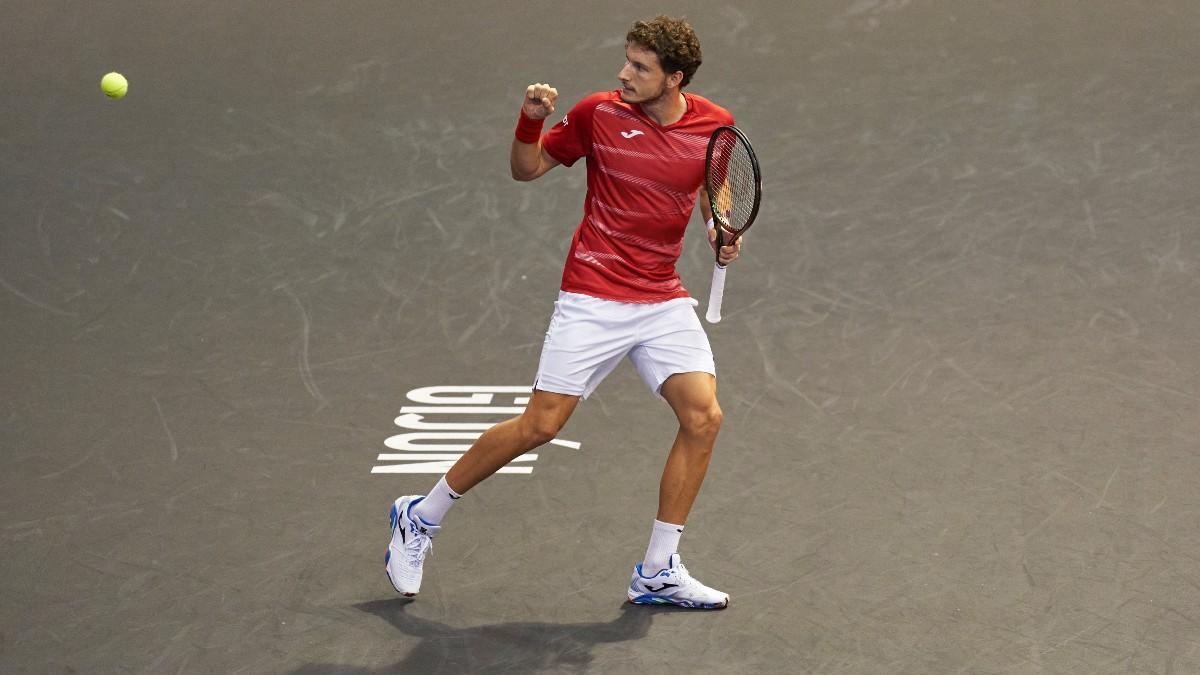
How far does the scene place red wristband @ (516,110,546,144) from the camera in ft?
15.4

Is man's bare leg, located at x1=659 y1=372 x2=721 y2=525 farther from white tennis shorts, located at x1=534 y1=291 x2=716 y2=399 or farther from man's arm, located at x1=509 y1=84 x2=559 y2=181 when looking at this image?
man's arm, located at x1=509 y1=84 x2=559 y2=181

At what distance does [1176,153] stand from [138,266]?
5.26 metres

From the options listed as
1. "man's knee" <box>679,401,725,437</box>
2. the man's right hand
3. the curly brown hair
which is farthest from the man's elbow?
"man's knee" <box>679,401,725,437</box>

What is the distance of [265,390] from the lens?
623cm

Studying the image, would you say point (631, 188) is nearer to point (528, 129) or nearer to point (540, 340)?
point (528, 129)

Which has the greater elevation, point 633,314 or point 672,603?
point 633,314

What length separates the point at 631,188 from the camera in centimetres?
473

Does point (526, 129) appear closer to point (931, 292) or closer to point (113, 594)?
point (113, 594)

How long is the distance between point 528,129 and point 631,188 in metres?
0.37

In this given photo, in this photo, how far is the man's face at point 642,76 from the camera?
459 centimetres

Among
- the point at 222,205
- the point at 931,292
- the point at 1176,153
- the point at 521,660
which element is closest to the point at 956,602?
the point at 521,660

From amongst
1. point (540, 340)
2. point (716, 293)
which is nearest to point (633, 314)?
point (716, 293)

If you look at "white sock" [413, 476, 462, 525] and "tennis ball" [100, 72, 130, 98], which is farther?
"tennis ball" [100, 72, 130, 98]

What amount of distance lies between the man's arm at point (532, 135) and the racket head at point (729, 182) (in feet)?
1.66
